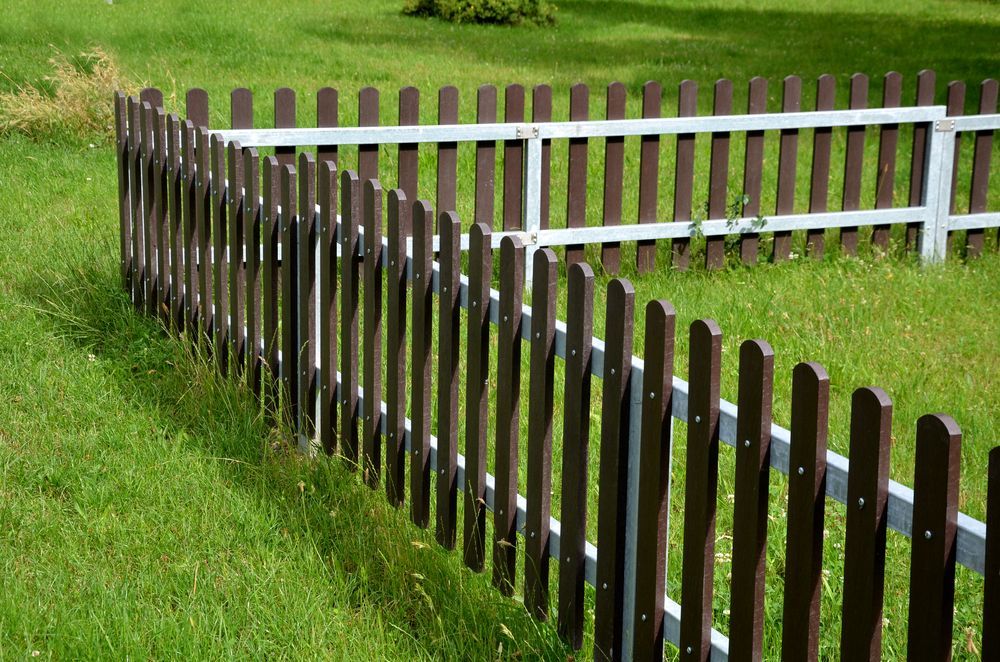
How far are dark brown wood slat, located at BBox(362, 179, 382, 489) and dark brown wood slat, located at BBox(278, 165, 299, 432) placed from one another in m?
0.53

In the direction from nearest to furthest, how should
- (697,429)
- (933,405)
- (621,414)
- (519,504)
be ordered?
(697,429), (621,414), (519,504), (933,405)

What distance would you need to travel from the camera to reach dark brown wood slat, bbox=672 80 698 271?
7781 millimetres

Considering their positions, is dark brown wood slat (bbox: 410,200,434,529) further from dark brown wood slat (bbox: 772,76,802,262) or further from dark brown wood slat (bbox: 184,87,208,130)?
dark brown wood slat (bbox: 772,76,802,262)

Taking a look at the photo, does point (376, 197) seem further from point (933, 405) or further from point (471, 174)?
point (471, 174)

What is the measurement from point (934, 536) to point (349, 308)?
2.51m

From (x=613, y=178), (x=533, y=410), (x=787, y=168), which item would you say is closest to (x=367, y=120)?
(x=613, y=178)

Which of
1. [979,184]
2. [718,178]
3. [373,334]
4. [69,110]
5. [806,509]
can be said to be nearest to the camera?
[806,509]

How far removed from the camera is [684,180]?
7828mm

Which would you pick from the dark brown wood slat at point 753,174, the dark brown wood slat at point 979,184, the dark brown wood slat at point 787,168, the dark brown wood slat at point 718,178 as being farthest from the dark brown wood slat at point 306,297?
the dark brown wood slat at point 979,184

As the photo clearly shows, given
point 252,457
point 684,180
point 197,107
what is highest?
point 197,107

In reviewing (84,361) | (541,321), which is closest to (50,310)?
(84,361)

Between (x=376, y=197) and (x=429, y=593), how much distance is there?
4.26ft

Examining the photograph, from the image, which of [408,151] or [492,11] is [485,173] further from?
[492,11]

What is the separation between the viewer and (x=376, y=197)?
13.5ft
